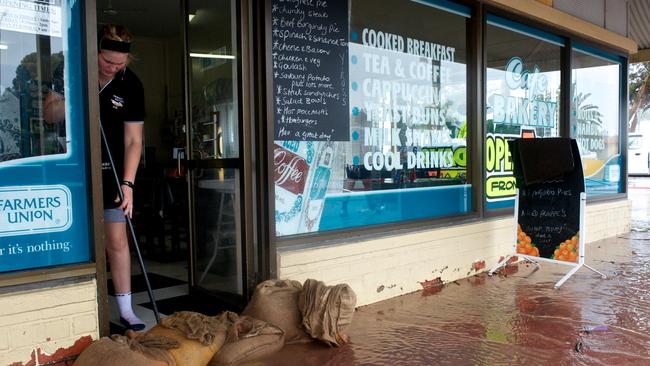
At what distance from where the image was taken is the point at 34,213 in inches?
102

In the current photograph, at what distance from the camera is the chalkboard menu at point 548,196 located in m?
4.57

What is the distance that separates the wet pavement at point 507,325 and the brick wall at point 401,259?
12 cm

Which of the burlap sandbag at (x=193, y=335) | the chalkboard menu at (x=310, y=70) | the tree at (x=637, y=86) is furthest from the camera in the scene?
the tree at (x=637, y=86)

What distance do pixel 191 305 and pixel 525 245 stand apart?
2985 millimetres

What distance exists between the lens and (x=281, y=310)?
3152 millimetres

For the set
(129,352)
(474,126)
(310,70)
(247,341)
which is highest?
(310,70)

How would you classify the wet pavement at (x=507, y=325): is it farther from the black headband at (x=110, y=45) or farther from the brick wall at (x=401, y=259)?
the black headband at (x=110, y=45)

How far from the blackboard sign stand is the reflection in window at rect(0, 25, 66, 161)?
370 centimetres

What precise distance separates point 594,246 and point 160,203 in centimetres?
519

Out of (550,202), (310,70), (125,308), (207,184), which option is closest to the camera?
(125,308)

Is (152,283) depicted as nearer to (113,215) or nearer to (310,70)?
(113,215)

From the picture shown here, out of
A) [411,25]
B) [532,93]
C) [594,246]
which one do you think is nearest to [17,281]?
[411,25]

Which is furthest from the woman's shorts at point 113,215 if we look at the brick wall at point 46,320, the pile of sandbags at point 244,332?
the pile of sandbags at point 244,332

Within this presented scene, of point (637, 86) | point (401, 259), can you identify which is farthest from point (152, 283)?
point (637, 86)
